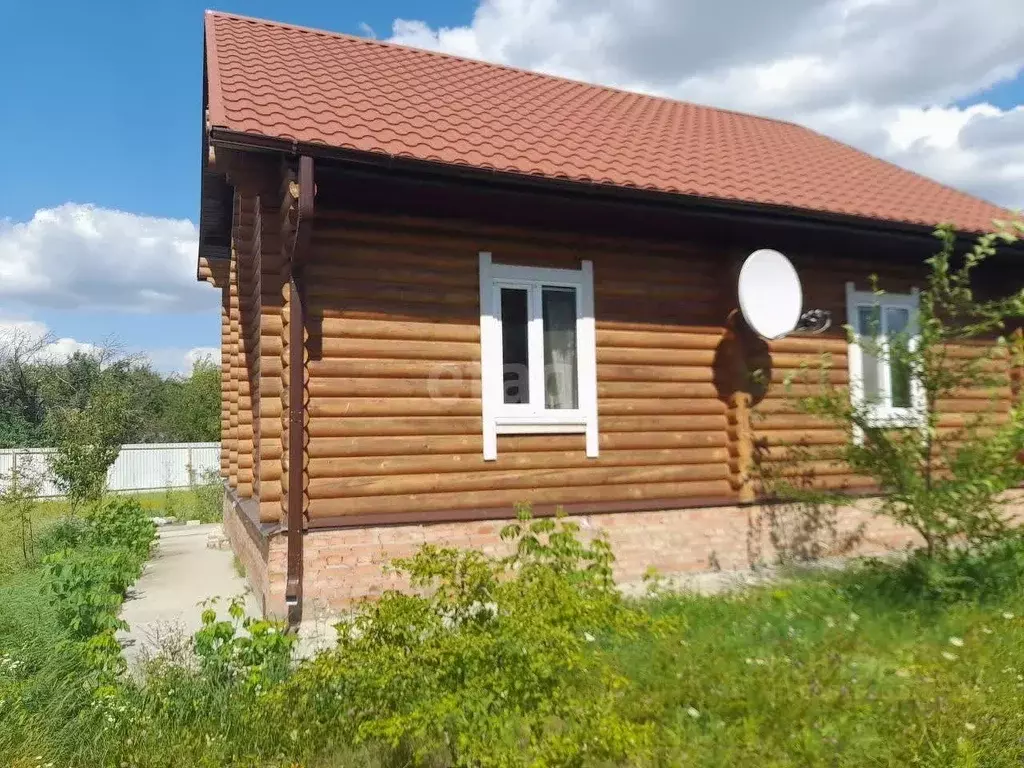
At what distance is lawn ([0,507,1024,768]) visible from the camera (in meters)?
2.83

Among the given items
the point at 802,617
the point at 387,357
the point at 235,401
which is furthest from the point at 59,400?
the point at 802,617

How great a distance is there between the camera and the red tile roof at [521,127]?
20.7 ft

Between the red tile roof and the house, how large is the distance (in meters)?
0.05

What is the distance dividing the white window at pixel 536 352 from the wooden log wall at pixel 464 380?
0.09 metres

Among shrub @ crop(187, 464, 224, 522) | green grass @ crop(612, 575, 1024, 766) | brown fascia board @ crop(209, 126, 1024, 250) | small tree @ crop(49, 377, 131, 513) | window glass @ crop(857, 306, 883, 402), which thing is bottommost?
shrub @ crop(187, 464, 224, 522)

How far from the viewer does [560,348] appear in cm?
712

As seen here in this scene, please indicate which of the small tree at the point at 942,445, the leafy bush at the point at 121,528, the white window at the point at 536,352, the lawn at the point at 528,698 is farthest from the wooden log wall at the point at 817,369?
the leafy bush at the point at 121,528

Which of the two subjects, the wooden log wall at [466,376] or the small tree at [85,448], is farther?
the small tree at [85,448]

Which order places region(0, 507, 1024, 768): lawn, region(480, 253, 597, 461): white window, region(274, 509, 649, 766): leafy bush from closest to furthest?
1. region(274, 509, 649, 766): leafy bush
2. region(0, 507, 1024, 768): lawn
3. region(480, 253, 597, 461): white window

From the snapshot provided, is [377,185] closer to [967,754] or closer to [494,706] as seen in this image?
[494,706]

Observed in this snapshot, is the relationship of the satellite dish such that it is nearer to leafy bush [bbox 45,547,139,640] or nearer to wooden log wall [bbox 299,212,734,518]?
wooden log wall [bbox 299,212,734,518]

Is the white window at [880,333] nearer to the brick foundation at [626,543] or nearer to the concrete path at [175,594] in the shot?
the brick foundation at [626,543]

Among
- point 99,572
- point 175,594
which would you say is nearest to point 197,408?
point 175,594

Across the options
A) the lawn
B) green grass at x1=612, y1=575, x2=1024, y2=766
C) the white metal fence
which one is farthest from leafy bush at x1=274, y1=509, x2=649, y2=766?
the white metal fence
